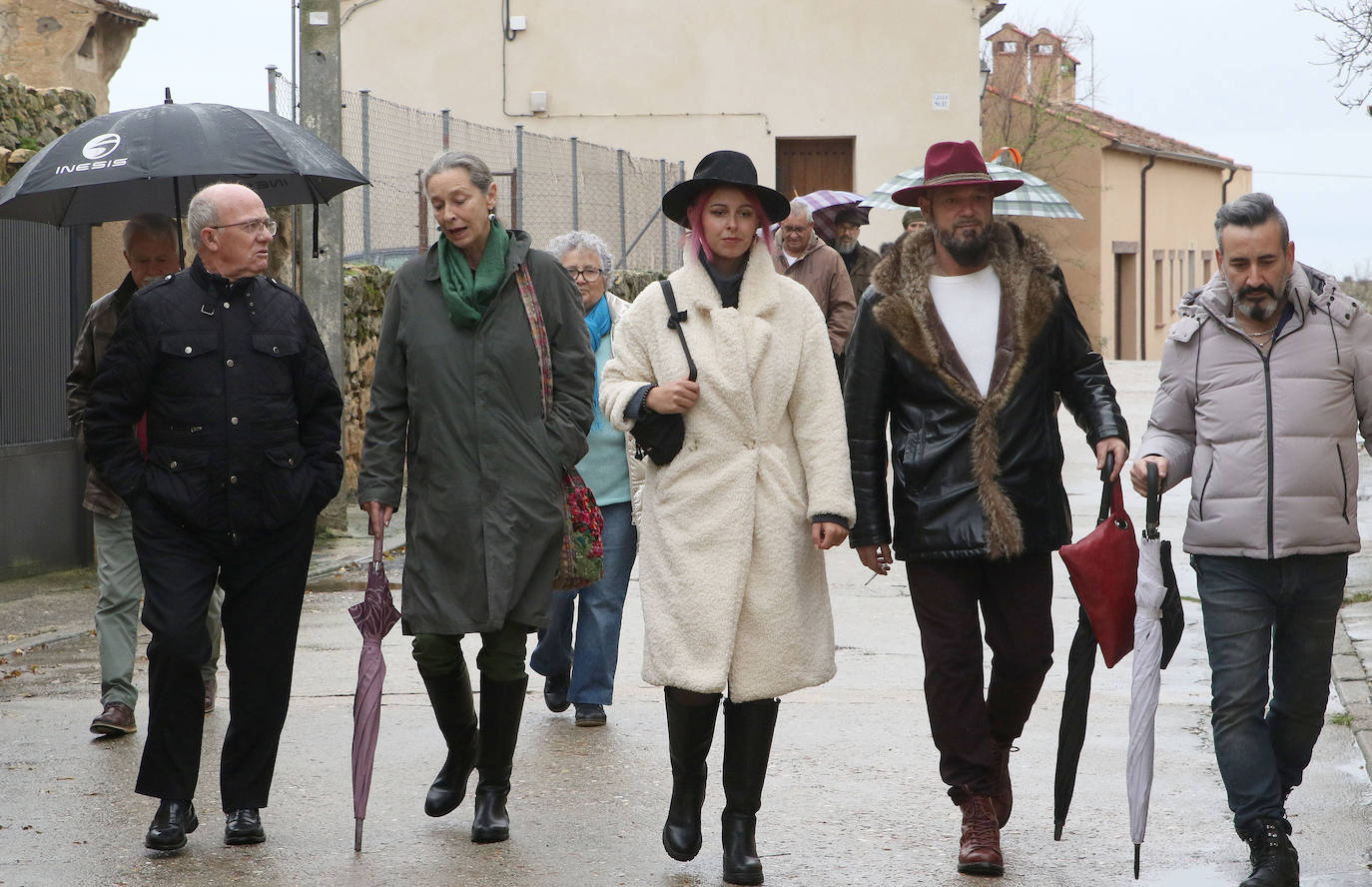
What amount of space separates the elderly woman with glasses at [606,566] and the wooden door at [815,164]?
21683mm

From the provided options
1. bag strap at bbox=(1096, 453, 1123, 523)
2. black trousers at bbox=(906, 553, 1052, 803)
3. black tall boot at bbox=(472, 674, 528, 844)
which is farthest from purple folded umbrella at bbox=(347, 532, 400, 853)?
bag strap at bbox=(1096, 453, 1123, 523)

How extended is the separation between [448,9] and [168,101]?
22.0 metres

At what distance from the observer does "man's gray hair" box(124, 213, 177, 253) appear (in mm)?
6359

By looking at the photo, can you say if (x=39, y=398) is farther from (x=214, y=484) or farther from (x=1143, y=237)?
(x=1143, y=237)

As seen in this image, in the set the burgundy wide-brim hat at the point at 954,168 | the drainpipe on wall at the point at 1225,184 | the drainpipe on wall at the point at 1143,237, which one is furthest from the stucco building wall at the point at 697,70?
the drainpipe on wall at the point at 1225,184

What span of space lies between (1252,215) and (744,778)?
2043 millimetres

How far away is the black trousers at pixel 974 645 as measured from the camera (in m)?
4.89

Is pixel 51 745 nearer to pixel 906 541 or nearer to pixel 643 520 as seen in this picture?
pixel 643 520

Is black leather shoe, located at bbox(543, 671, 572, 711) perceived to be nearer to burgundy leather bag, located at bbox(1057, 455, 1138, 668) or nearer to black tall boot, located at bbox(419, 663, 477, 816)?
black tall boot, located at bbox(419, 663, 477, 816)

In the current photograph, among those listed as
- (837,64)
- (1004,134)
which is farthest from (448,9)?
(1004,134)

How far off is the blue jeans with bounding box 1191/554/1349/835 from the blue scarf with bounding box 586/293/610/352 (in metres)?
2.80

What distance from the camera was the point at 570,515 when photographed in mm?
5234

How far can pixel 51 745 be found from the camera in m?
6.32

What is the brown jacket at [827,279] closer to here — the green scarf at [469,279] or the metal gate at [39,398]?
the metal gate at [39,398]
